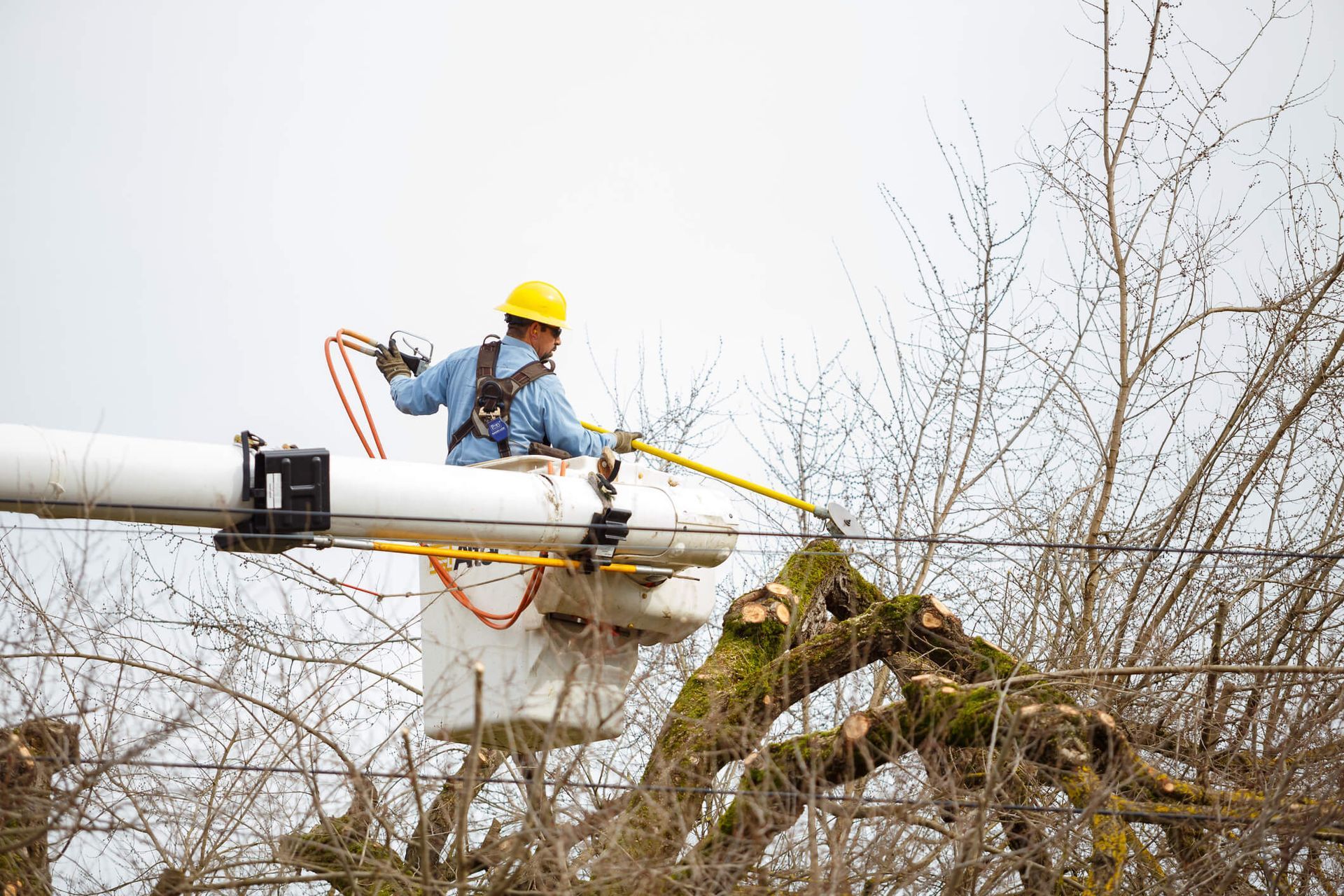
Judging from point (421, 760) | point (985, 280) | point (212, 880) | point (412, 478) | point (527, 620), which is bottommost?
point (212, 880)

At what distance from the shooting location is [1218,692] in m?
7.44

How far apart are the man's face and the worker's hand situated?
641 millimetres

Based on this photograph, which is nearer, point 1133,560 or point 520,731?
point 520,731

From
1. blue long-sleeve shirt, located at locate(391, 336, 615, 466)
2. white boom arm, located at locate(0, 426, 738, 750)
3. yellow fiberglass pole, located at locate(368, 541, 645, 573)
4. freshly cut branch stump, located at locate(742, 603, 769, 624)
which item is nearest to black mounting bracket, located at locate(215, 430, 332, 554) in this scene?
white boom arm, located at locate(0, 426, 738, 750)

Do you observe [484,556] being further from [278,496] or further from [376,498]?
[278,496]

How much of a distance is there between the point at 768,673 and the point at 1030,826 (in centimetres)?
136

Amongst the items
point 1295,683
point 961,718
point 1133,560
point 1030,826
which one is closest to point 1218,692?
point 1295,683

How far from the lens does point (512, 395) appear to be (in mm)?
7137

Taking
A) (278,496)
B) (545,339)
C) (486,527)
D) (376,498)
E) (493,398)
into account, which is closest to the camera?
(278,496)

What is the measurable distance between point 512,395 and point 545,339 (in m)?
0.49

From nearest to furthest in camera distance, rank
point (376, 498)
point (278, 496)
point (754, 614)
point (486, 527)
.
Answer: point (278, 496) < point (376, 498) < point (486, 527) < point (754, 614)

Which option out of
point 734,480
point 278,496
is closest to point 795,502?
point 734,480

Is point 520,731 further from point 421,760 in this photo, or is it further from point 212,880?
point 212,880

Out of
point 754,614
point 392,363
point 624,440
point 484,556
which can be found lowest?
point 754,614
